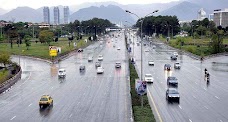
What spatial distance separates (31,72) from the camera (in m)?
79.1

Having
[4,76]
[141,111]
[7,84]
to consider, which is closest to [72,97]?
[7,84]

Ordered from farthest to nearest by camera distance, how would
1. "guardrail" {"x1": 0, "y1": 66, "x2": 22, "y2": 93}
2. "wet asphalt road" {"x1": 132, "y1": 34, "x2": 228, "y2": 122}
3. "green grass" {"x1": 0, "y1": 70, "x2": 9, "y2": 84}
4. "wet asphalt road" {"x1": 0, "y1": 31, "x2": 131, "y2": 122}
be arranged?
"green grass" {"x1": 0, "y1": 70, "x2": 9, "y2": 84}
"guardrail" {"x1": 0, "y1": 66, "x2": 22, "y2": 93}
"wet asphalt road" {"x1": 0, "y1": 31, "x2": 131, "y2": 122}
"wet asphalt road" {"x1": 132, "y1": 34, "x2": 228, "y2": 122}

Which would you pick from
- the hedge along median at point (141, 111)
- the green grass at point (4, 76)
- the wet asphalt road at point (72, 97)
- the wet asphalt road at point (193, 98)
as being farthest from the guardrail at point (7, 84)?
the hedge along median at point (141, 111)

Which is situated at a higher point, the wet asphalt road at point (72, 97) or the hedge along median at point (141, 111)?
the hedge along median at point (141, 111)

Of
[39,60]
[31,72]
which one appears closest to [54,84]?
[31,72]

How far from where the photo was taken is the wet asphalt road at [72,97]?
3962 centimetres

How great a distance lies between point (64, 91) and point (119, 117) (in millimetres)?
18133

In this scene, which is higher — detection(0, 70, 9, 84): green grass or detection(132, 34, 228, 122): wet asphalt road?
detection(0, 70, 9, 84): green grass

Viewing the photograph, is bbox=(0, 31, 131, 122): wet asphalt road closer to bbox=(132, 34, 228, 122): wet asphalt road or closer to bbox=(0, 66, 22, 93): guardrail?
bbox=(0, 66, 22, 93): guardrail

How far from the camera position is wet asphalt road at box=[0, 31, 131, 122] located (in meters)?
39.6

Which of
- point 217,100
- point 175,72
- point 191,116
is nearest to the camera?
point 191,116

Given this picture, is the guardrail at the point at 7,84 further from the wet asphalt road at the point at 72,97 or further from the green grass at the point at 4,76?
the green grass at the point at 4,76

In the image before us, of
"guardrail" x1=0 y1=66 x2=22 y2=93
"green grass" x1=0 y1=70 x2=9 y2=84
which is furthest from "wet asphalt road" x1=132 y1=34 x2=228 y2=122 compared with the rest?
"green grass" x1=0 y1=70 x2=9 y2=84

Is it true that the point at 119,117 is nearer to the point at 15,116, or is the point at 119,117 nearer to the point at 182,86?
the point at 15,116
